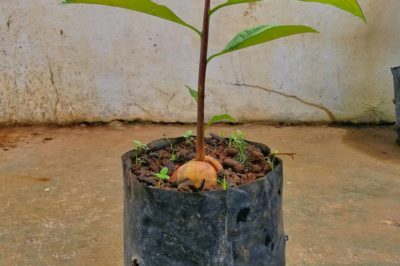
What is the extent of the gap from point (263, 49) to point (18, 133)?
1.33 m

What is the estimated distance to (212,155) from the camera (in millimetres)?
→ 1006

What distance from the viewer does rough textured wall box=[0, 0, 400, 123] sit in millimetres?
2506

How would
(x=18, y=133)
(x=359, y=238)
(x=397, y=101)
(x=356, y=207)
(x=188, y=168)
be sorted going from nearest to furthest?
1. (x=188, y=168)
2. (x=359, y=238)
3. (x=356, y=207)
4. (x=397, y=101)
5. (x=18, y=133)

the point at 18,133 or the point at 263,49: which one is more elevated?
the point at 263,49

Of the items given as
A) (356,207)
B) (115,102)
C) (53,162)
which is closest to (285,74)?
(115,102)

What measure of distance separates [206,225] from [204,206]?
0.11 feet

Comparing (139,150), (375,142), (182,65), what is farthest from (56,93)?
(139,150)

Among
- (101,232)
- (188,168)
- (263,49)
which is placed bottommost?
(101,232)

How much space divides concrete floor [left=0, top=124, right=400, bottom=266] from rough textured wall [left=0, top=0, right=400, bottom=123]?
0.11m

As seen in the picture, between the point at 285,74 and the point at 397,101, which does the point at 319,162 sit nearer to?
the point at 397,101

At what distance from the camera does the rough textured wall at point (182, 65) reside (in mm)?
2506

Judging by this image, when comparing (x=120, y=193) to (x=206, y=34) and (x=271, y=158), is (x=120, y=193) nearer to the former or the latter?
(x=271, y=158)

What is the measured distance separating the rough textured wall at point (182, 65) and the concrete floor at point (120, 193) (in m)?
0.11

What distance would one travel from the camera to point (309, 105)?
2613 millimetres
